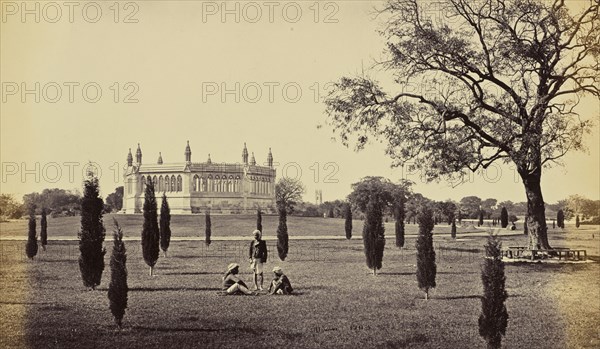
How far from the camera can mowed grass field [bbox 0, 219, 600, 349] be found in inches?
396

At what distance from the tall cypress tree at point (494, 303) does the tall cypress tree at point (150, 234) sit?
12.6 meters

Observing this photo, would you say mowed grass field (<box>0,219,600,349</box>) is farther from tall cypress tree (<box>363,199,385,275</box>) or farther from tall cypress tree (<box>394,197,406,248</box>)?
tall cypress tree (<box>394,197,406,248</box>)

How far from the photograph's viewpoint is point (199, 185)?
74.9 meters

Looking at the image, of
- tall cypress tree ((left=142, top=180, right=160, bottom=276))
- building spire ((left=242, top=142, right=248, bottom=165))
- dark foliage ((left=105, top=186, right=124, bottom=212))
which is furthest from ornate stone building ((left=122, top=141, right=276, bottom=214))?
tall cypress tree ((left=142, top=180, right=160, bottom=276))

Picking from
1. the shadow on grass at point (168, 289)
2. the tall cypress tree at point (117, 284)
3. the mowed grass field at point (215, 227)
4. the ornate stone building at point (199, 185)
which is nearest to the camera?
the tall cypress tree at point (117, 284)

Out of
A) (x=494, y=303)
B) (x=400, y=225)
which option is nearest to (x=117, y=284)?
(x=494, y=303)

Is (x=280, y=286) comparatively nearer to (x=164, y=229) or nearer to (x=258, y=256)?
(x=258, y=256)

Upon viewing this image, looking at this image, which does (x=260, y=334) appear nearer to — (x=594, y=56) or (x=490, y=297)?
(x=490, y=297)

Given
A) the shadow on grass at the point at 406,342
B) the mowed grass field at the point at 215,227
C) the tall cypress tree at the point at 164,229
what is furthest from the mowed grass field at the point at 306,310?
the mowed grass field at the point at 215,227

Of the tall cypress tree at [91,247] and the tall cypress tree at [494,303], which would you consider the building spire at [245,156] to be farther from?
the tall cypress tree at [494,303]

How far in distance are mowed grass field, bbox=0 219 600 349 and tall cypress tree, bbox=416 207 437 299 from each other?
0.60 metres

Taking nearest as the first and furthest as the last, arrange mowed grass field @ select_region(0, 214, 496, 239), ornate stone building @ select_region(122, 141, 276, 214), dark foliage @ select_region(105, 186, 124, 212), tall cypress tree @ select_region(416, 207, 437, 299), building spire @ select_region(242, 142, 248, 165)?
1. tall cypress tree @ select_region(416, 207, 437, 299)
2. mowed grass field @ select_region(0, 214, 496, 239)
3. ornate stone building @ select_region(122, 141, 276, 214)
4. building spire @ select_region(242, 142, 248, 165)
5. dark foliage @ select_region(105, 186, 124, 212)

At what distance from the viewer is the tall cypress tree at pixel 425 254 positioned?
13.8m

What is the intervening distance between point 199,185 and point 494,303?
222ft
